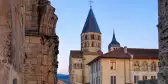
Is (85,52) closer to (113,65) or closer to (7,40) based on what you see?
(113,65)

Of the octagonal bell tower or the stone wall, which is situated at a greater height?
the octagonal bell tower

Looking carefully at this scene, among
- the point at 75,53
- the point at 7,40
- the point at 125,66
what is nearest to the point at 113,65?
the point at 125,66

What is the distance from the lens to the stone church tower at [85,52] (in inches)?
4000

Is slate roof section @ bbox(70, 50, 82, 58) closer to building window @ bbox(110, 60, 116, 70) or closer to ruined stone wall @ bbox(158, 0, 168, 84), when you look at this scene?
building window @ bbox(110, 60, 116, 70)

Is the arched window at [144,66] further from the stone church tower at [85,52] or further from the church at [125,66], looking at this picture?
the stone church tower at [85,52]

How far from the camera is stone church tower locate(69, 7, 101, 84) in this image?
333 feet

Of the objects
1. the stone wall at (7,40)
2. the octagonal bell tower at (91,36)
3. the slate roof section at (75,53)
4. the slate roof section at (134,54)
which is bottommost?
the stone wall at (7,40)

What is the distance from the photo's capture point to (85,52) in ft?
346

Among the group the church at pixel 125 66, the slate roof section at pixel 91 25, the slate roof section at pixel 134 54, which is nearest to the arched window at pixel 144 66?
the church at pixel 125 66

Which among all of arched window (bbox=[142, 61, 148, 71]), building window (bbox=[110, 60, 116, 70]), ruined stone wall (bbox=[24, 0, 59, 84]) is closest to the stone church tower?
arched window (bbox=[142, 61, 148, 71])

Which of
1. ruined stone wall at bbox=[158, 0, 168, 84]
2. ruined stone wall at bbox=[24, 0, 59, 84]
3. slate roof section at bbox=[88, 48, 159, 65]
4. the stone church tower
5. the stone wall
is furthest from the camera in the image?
the stone church tower

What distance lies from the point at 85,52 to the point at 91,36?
584cm

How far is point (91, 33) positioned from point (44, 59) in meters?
96.1

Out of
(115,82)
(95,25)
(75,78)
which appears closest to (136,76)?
(115,82)
